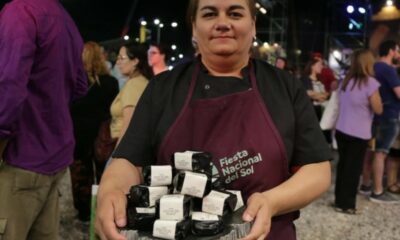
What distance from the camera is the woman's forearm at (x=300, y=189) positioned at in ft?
3.39

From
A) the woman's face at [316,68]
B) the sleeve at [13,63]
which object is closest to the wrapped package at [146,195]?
the sleeve at [13,63]

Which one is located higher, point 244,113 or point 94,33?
point 94,33

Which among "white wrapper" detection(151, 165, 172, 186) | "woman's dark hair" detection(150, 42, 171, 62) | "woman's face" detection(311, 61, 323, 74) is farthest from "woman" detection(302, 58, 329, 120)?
"white wrapper" detection(151, 165, 172, 186)

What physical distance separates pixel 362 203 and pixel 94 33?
755 centimetres

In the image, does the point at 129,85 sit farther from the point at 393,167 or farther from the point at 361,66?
the point at 393,167

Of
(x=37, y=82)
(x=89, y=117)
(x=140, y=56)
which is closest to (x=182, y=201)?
(x=37, y=82)

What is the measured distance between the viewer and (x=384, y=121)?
5016 mm

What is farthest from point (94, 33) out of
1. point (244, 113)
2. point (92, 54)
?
point (244, 113)

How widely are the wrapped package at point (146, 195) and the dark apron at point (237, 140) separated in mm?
157

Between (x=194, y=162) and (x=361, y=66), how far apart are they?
380cm

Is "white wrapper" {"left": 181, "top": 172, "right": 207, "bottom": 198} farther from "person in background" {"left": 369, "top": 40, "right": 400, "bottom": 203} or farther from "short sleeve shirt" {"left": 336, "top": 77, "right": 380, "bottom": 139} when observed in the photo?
"person in background" {"left": 369, "top": 40, "right": 400, "bottom": 203}

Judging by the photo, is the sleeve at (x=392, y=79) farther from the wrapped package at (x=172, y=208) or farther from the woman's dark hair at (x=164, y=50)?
the wrapped package at (x=172, y=208)

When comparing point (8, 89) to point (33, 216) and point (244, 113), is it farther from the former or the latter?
point (244, 113)

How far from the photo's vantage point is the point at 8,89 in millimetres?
1714
